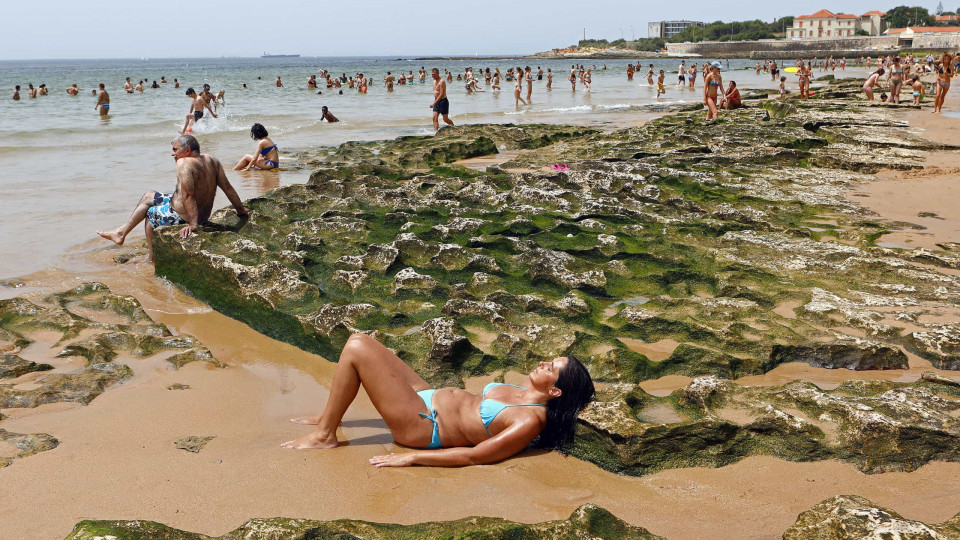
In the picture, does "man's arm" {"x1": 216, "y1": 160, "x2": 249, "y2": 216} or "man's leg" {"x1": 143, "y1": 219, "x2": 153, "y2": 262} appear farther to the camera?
"man's arm" {"x1": 216, "y1": 160, "x2": 249, "y2": 216}

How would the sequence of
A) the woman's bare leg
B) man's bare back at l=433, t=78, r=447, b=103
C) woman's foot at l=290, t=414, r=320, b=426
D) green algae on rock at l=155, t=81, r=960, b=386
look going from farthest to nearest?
man's bare back at l=433, t=78, r=447, b=103 → green algae on rock at l=155, t=81, r=960, b=386 → woman's foot at l=290, t=414, r=320, b=426 → the woman's bare leg

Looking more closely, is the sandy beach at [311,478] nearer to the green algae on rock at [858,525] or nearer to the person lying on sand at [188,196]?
the green algae on rock at [858,525]

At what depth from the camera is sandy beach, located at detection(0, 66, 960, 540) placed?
294 cm

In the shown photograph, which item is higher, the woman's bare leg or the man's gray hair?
the man's gray hair

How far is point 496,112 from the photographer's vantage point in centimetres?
2844

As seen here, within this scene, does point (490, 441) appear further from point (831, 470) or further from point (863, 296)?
point (863, 296)

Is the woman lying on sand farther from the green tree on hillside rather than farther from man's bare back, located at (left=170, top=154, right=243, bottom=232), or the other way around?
the green tree on hillside

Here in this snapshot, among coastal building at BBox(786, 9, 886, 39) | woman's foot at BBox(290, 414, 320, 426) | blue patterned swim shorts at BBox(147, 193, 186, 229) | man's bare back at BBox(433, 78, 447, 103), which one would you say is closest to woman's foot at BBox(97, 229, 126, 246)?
blue patterned swim shorts at BBox(147, 193, 186, 229)

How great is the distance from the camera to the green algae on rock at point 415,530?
2.35 meters

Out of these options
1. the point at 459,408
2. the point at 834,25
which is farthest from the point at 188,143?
the point at 834,25

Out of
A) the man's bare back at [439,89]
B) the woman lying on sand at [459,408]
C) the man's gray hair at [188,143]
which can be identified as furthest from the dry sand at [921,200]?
the man's bare back at [439,89]

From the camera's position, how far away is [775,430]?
3.49m

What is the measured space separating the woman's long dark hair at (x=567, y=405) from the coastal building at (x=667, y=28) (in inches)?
6810

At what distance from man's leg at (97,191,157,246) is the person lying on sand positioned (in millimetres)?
11
